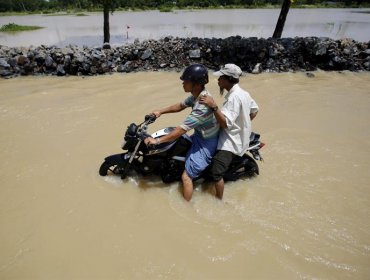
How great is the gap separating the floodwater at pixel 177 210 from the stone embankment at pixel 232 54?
443 cm

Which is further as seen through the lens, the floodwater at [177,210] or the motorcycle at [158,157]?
the motorcycle at [158,157]

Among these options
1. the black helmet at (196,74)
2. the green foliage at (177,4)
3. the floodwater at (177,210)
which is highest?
the black helmet at (196,74)

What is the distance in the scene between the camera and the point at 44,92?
8.68m

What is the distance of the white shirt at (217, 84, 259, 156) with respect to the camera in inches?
144

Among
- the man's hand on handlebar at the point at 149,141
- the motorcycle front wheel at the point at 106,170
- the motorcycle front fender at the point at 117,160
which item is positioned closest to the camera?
the man's hand on handlebar at the point at 149,141

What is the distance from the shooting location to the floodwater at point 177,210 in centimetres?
322

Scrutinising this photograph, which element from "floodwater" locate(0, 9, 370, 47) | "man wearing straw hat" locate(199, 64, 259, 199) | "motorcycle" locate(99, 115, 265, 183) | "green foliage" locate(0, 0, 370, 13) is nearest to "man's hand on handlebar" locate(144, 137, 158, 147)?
"motorcycle" locate(99, 115, 265, 183)

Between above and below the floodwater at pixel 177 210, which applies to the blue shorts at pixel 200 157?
above

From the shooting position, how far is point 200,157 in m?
3.95

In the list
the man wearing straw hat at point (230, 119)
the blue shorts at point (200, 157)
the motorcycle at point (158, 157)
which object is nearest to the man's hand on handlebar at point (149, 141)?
the motorcycle at point (158, 157)

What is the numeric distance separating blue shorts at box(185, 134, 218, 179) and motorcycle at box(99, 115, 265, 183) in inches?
6.2

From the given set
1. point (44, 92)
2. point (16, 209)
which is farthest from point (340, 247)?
point (44, 92)

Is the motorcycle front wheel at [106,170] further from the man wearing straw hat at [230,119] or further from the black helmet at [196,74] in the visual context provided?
the black helmet at [196,74]

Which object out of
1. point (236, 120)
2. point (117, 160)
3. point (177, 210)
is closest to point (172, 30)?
point (117, 160)
